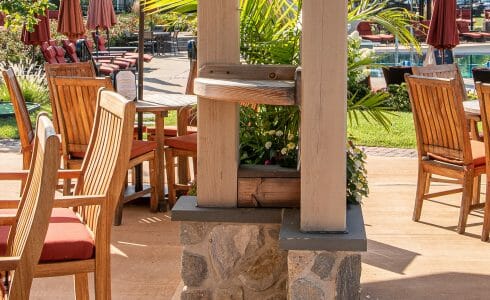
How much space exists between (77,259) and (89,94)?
255 centimetres

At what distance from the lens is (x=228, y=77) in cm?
395

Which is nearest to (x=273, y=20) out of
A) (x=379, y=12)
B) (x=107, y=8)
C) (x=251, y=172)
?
(x=379, y=12)

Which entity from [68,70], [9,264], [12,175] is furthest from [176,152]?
[9,264]

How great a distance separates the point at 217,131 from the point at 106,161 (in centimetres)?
62

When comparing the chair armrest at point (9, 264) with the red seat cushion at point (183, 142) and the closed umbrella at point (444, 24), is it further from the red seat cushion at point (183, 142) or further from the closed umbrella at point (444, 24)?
the closed umbrella at point (444, 24)

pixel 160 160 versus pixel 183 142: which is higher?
pixel 183 142

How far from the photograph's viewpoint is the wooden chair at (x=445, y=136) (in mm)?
5691

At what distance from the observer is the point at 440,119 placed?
585 centimetres

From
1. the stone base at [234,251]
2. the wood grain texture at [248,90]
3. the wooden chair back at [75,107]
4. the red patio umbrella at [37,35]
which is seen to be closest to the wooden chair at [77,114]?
the wooden chair back at [75,107]

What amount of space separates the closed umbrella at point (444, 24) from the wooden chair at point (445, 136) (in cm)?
495

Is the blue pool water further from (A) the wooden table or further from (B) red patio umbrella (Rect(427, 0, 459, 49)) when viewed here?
(A) the wooden table

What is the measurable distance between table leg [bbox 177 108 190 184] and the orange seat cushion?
0.39 meters

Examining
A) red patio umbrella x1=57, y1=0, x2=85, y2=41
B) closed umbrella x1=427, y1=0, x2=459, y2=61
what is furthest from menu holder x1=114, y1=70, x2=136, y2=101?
closed umbrella x1=427, y1=0, x2=459, y2=61

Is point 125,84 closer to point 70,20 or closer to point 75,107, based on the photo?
point 75,107
